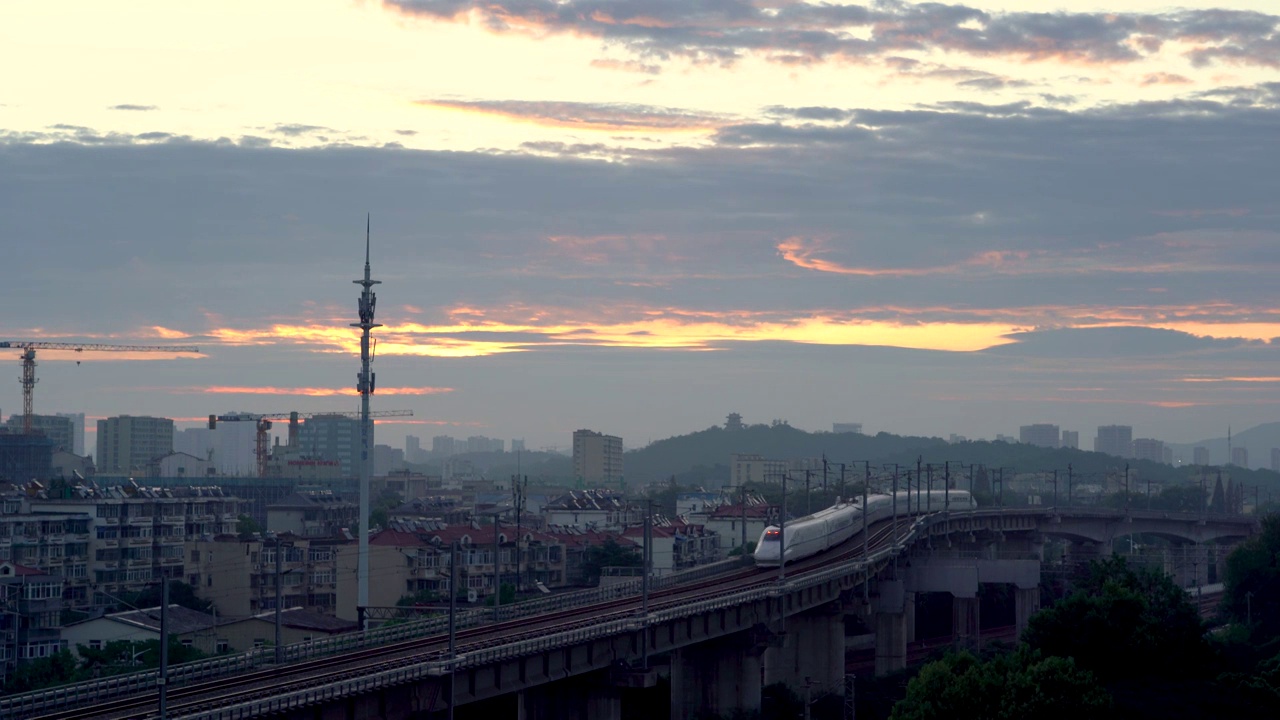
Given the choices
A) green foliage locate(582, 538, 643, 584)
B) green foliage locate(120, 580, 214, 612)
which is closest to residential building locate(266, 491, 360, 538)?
green foliage locate(582, 538, 643, 584)

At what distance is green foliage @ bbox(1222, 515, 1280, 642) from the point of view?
122 metres

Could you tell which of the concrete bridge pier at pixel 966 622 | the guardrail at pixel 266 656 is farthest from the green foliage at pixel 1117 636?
the concrete bridge pier at pixel 966 622

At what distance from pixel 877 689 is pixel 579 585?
48.6m

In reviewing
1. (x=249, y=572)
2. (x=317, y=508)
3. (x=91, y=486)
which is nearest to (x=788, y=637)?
(x=249, y=572)

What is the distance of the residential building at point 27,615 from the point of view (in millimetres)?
98125

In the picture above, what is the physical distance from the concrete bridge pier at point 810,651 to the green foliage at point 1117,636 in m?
12.2

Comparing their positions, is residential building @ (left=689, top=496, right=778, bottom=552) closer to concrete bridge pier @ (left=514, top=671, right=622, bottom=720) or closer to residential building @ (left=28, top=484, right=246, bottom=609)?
residential building @ (left=28, top=484, right=246, bottom=609)

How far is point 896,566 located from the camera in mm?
110938

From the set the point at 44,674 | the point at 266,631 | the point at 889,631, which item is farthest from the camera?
the point at 889,631

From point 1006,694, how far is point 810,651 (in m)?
35.0

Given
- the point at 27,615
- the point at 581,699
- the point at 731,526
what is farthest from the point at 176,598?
the point at 731,526

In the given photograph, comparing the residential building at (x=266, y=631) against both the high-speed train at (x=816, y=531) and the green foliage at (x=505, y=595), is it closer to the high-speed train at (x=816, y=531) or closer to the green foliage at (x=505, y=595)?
the green foliage at (x=505, y=595)

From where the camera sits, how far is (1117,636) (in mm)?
88188

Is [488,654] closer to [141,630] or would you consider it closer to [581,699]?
[581,699]
